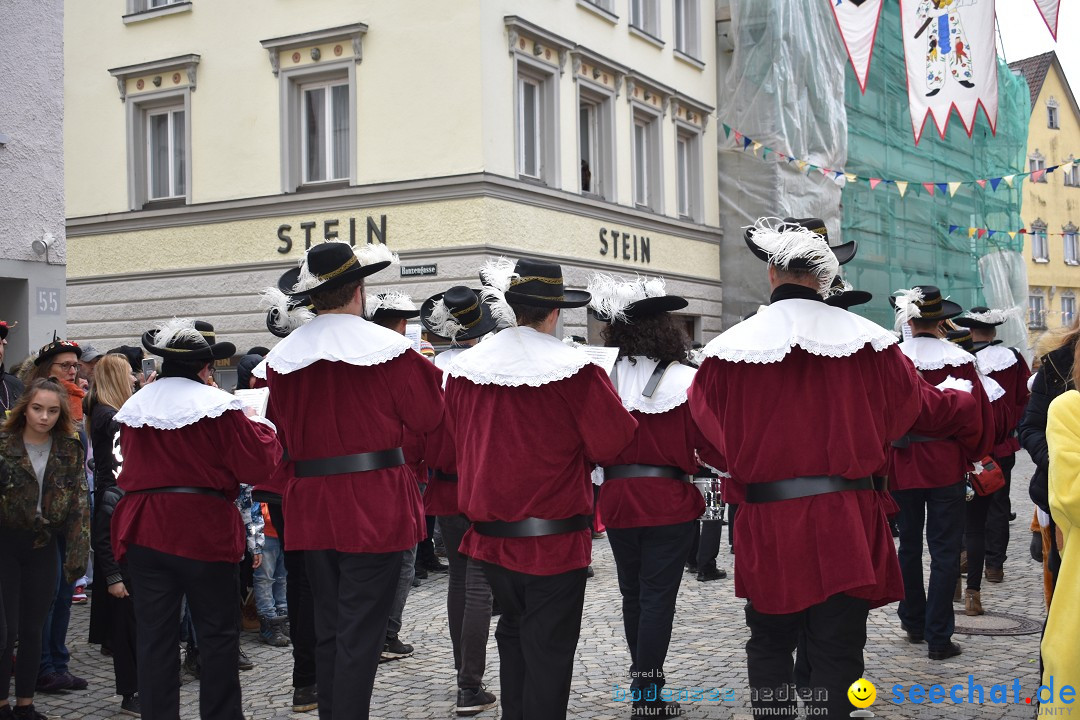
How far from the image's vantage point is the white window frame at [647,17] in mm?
19453

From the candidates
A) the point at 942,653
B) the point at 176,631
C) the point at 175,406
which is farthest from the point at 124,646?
the point at 942,653

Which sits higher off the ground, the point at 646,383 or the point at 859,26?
the point at 859,26

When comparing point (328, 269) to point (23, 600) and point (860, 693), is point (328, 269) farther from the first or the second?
point (860, 693)

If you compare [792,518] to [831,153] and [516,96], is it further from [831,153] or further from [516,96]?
[831,153]

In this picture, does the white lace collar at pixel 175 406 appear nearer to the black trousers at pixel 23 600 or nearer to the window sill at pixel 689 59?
the black trousers at pixel 23 600

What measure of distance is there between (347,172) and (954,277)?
55.7 ft

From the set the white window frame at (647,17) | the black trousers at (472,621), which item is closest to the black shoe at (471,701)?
the black trousers at (472,621)

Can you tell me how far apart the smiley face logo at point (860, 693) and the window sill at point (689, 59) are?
17575 millimetres

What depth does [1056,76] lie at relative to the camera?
45594mm

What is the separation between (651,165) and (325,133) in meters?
6.24

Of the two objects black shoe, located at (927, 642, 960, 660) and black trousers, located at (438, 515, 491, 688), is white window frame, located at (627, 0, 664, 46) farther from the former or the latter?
black trousers, located at (438, 515, 491, 688)

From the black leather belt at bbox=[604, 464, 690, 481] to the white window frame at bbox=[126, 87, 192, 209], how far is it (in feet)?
47.4

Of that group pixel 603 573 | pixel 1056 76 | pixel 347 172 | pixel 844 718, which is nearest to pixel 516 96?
pixel 347 172

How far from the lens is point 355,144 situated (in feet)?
54.5
